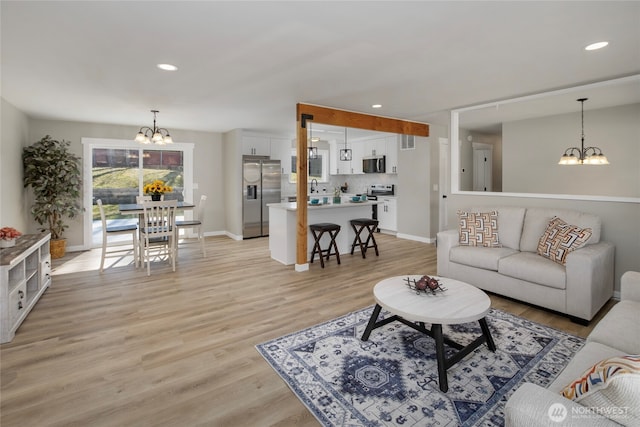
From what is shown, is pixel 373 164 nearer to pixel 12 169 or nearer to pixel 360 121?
pixel 360 121

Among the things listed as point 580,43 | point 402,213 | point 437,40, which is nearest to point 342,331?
point 437,40

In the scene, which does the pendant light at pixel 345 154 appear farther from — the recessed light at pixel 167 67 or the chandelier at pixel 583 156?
the recessed light at pixel 167 67

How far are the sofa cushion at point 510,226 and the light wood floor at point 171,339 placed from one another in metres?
0.78

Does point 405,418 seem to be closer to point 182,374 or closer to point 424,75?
point 182,374

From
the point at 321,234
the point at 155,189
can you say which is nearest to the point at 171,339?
the point at 321,234

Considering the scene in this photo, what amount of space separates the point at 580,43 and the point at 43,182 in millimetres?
7054

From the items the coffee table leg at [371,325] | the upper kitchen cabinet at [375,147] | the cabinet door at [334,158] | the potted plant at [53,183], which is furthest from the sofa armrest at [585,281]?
the potted plant at [53,183]

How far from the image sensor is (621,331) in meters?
1.78

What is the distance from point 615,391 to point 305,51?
9.29ft

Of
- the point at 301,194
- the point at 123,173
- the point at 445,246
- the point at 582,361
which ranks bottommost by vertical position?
the point at 582,361

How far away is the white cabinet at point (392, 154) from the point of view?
738 cm

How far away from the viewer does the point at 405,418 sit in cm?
177

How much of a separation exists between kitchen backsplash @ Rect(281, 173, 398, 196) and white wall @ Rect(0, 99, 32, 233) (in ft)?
15.9

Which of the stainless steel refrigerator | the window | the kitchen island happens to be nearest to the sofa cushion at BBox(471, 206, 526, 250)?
the kitchen island
